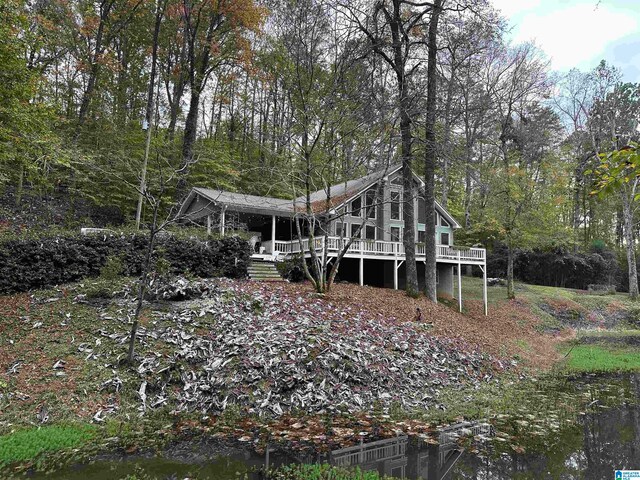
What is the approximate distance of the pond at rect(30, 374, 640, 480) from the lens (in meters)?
4.75

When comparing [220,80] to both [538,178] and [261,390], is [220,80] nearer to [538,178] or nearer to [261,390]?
[538,178]

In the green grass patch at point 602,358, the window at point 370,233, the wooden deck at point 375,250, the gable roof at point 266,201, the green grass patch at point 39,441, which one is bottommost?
the green grass patch at point 602,358

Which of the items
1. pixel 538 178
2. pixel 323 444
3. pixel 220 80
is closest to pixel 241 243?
pixel 323 444

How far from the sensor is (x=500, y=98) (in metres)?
29.3

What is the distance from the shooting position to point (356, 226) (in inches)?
891

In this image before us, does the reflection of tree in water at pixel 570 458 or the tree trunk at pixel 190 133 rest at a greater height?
the tree trunk at pixel 190 133

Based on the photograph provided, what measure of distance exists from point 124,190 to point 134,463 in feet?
63.4

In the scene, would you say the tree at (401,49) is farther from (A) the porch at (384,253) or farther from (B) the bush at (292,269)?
(B) the bush at (292,269)

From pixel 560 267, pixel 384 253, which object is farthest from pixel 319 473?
pixel 560 267

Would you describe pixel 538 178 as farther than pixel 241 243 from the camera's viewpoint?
Yes

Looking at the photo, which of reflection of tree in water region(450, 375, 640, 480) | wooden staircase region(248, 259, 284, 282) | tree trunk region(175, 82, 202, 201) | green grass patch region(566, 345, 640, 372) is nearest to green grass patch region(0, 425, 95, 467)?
reflection of tree in water region(450, 375, 640, 480)

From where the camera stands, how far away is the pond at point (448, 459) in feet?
15.6

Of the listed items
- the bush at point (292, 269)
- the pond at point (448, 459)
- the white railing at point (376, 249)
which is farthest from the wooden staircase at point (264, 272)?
the pond at point (448, 459)

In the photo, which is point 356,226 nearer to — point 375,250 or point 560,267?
point 375,250
